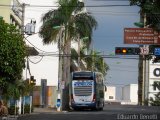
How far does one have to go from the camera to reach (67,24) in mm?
59844

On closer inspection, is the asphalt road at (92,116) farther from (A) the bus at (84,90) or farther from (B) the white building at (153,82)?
(B) the white building at (153,82)

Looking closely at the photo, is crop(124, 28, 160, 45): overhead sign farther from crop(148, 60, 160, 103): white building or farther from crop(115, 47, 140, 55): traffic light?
crop(148, 60, 160, 103): white building

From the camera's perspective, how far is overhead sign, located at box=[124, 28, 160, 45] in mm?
40316

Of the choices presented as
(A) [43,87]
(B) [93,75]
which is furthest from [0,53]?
(A) [43,87]

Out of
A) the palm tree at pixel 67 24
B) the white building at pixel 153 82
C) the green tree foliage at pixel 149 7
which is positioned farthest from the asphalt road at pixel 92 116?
the white building at pixel 153 82

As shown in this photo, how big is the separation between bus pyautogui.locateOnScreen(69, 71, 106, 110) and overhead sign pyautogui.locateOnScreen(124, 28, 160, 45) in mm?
17570

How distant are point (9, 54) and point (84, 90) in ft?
60.7

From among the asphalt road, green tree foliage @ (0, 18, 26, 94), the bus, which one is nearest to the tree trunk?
the bus

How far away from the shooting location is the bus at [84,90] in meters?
59.4

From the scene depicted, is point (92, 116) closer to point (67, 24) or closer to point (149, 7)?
point (149, 7)

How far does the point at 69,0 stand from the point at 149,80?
279 ft

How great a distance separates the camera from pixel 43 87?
68875 millimetres

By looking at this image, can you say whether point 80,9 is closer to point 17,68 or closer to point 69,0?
point 69,0

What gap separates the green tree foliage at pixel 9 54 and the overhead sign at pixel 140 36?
7.59 metres
